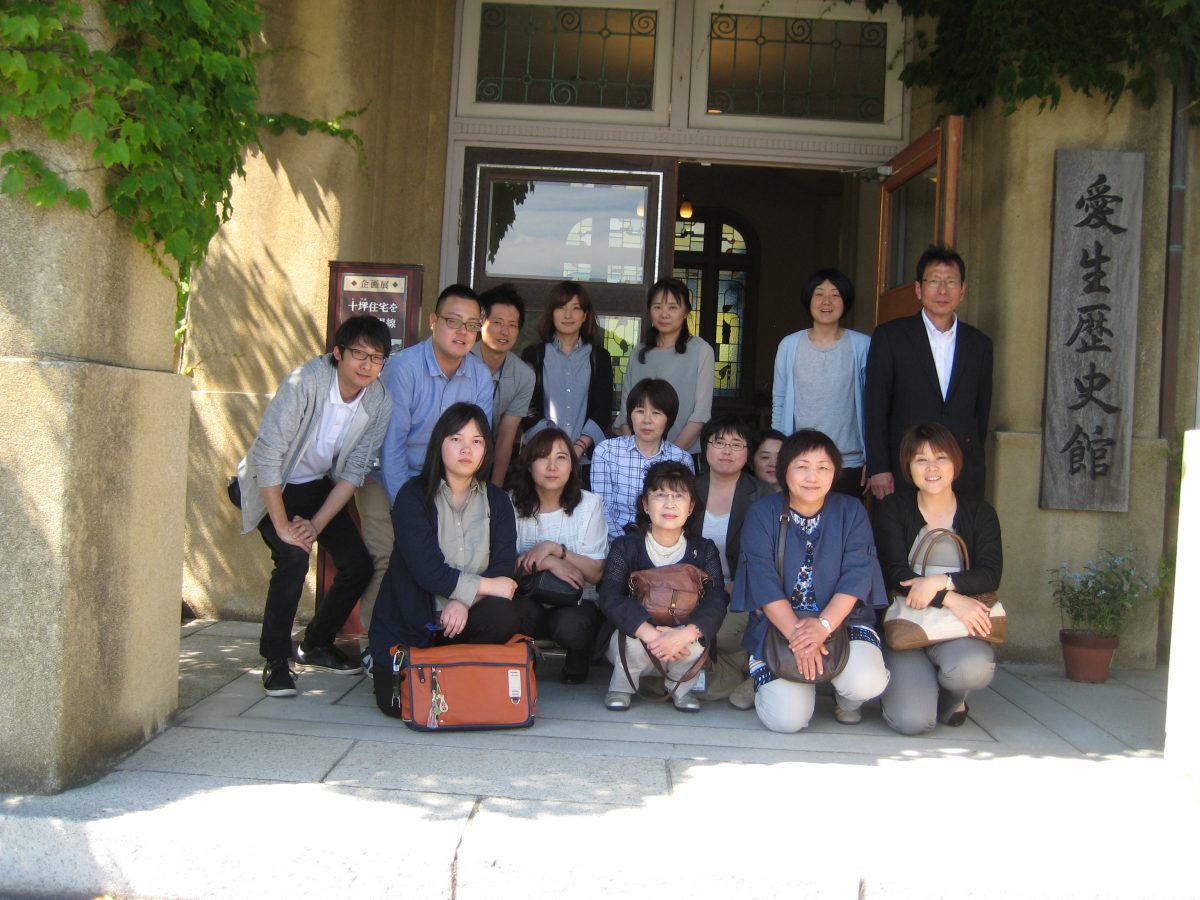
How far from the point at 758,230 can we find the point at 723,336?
140 centimetres

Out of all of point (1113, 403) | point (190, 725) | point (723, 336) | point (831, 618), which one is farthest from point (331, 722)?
point (723, 336)

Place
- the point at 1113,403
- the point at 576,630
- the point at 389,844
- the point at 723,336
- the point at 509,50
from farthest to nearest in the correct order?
the point at 723,336, the point at 509,50, the point at 1113,403, the point at 576,630, the point at 389,844

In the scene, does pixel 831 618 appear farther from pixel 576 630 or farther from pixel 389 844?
pixel 389 844

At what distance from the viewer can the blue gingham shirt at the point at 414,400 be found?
5027 millimetres

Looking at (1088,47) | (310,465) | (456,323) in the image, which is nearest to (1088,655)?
(1088,47)

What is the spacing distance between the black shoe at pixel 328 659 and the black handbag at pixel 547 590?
947mm

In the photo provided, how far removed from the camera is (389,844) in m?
3.13

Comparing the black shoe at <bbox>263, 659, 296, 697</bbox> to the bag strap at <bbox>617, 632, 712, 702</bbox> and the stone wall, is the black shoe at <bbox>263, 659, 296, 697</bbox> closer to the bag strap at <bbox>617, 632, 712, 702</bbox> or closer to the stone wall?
the bag strap at <bbox>617, 632, 712, 702</bbox>

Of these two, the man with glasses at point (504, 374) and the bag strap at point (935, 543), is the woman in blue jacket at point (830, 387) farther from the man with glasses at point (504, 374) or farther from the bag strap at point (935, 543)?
the man with glasses at point (504, 374)

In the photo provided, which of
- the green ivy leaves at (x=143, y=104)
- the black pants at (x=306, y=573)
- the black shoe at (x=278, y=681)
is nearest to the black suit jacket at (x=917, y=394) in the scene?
the black pants at (x=306, y=573)

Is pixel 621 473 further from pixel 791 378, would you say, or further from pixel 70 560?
pixel 70 560

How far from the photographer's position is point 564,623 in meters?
4.89

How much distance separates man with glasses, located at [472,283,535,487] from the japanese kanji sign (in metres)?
2.77

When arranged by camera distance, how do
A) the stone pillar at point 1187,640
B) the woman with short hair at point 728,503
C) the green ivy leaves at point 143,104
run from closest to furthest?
the green ivy leaves at point 143,104 < the stone pillar at point 1187,640 < the woman with short hair at point 728,503
